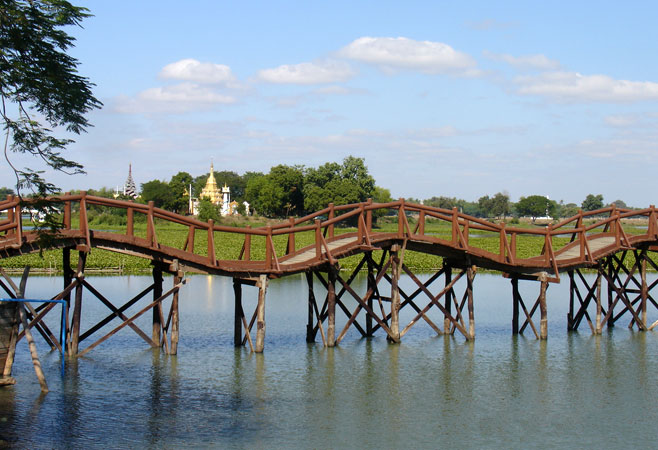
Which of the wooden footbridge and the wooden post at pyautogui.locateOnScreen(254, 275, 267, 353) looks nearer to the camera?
the wooden footbridge

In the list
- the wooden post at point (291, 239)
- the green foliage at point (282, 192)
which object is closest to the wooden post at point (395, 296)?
the wooden post at point (291, 239)

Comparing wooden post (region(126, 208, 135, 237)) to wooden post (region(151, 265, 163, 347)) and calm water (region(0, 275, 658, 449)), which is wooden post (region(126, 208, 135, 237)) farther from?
calm water (region(0, 275, 658, 449))

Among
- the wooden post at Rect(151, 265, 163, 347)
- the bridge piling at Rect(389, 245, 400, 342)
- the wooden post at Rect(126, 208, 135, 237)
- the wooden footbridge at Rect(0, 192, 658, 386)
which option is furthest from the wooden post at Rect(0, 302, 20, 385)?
the bridge piling at Rect(389, 245, 400, 342)

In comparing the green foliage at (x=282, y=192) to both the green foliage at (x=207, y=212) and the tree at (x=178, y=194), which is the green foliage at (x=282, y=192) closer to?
the green foliage at (x=207, y=212)

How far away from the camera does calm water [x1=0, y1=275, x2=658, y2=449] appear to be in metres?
17.4

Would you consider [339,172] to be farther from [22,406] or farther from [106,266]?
[22,406]

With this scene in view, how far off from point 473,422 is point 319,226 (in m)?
7.95

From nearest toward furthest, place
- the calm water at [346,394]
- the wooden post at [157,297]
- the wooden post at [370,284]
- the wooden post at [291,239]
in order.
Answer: the calm water at [346,394] < the wooden post at [157,297] < the wooden post at [291,239] < the wooden post at [370,284]

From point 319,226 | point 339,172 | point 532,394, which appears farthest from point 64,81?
point 339,172

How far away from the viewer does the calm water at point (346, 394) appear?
17.4 metres

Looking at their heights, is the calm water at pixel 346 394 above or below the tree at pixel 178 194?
below

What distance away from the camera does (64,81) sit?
53.0 ft

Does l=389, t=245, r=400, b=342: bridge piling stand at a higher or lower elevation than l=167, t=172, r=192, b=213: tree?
lower

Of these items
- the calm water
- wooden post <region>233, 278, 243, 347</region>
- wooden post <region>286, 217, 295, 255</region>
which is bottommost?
the calm water
